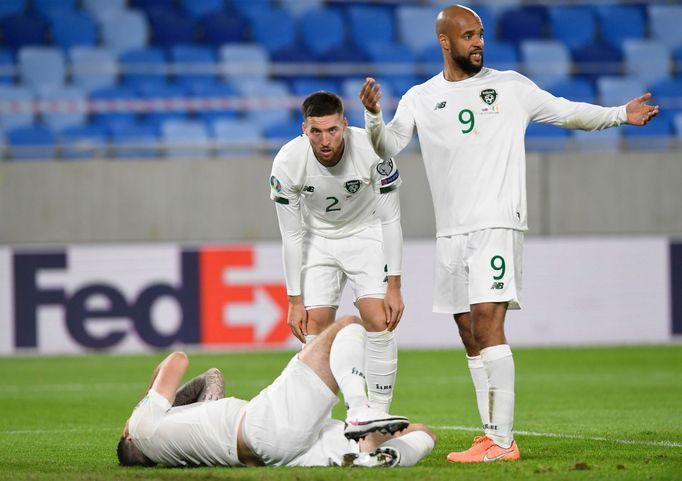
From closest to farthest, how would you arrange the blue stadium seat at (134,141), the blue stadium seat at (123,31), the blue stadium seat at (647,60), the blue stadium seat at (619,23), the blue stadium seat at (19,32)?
the blue stadium seat at (134,141) → the blue stadium seat at (19,32) → the blue stadium seat at (123,31) → the blue stadium seat at (647,60) → the blue stadium seat at (619,23)

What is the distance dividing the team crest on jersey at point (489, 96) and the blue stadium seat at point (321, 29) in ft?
42.0

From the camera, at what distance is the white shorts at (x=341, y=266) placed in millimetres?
7410

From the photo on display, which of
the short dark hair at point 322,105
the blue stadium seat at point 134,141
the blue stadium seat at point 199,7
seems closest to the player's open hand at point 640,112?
the short dark hair at point 322,105

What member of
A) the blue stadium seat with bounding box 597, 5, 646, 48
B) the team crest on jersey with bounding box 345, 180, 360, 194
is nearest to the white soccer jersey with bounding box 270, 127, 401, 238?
the team crest on jersey with bounding box 345, 180, 360, 194

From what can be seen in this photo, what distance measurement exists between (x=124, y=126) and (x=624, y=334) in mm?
7716

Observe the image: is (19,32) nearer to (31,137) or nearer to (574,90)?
(31,137)

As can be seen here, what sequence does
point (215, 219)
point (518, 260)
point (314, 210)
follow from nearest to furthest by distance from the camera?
1. point (518, 260)
2. point (314, 210)
3. point (215, 219)

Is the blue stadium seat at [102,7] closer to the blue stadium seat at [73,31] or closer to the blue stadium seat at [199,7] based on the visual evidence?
the blue stadium seat at [73,31]

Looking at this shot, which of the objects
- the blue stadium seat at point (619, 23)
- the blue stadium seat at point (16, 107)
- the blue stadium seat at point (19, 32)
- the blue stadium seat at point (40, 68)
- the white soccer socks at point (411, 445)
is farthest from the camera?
the blue stadium seat at point (619, 23)

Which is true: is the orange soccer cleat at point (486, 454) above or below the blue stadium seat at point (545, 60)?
below

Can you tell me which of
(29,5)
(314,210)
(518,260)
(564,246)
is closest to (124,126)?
(29,5)

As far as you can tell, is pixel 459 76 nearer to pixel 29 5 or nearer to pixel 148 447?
pixel 148 447

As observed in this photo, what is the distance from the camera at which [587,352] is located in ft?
51.5

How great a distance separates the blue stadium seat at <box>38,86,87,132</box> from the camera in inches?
678
